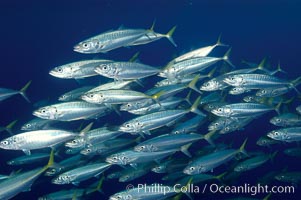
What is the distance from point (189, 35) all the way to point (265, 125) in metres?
15.4

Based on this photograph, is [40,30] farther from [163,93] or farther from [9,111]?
[163,93]

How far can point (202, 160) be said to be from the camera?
6164mm

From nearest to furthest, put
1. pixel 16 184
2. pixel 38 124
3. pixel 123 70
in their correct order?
pixel 16 184 → pixel 123 70 → pixel 38 124

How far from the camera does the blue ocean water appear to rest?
59.1 ft

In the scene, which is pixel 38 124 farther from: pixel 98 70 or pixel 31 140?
pixel 98 70

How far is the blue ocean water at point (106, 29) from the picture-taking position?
18008mm

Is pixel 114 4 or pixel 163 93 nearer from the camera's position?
pixel 163 93

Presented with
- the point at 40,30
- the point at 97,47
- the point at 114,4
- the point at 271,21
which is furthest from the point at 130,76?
the point at 271,21

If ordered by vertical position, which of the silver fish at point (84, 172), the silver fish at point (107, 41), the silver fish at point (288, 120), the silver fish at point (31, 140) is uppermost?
the silver fish at point (107, 41)

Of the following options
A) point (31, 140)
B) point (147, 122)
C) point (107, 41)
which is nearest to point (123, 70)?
point (107, 41)

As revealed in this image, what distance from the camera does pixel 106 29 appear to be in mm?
27594

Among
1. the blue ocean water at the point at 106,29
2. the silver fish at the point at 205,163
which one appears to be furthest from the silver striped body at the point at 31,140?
the blue ocean water at the point at 106,29

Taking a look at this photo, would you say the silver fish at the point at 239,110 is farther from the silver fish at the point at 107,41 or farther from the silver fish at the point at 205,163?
the silver fish at the point at 107,41

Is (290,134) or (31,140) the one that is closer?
(31,140)
